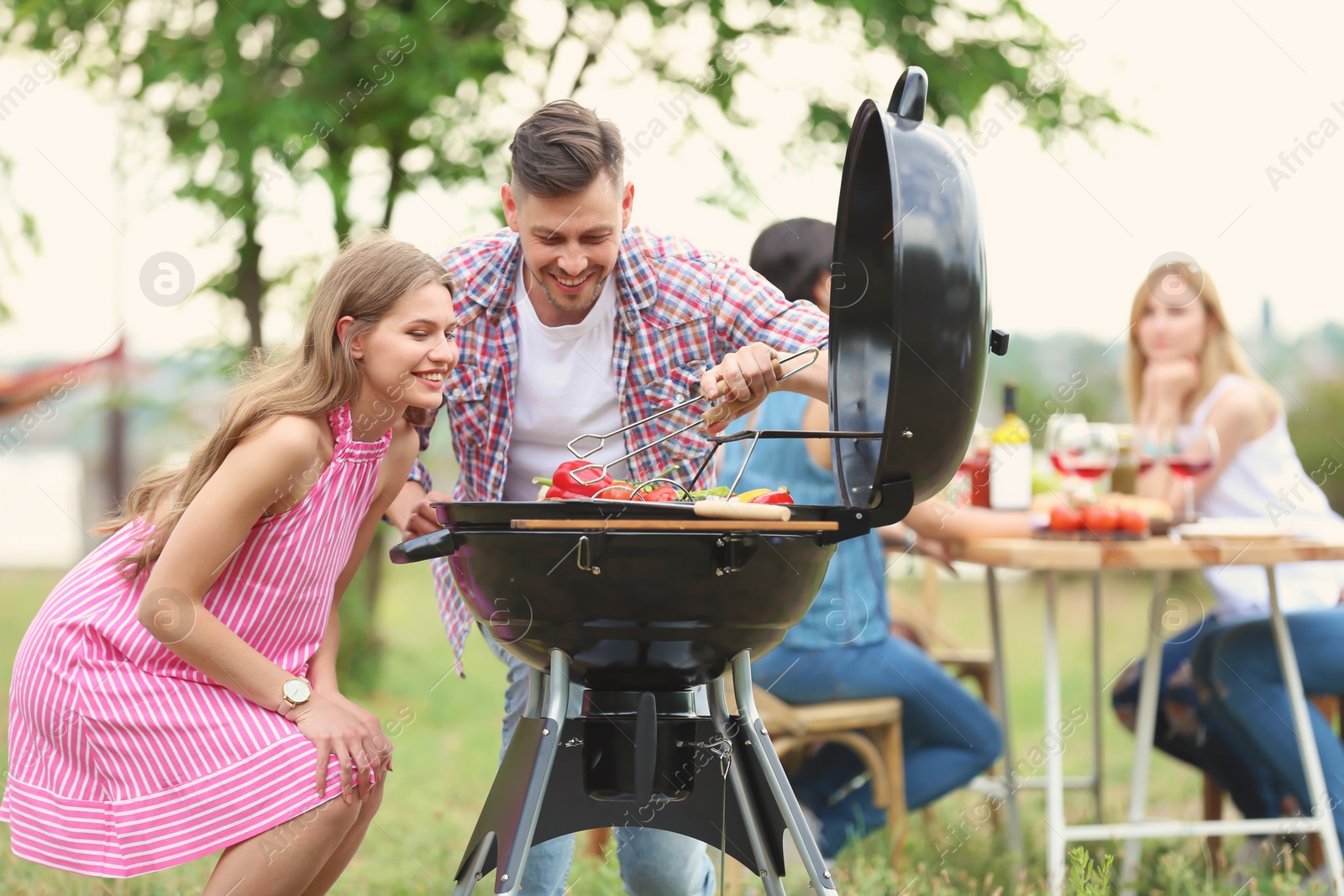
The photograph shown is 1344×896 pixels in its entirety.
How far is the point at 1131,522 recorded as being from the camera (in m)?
3.03

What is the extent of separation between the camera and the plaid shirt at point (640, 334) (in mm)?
2354

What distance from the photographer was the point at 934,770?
348 centimetres

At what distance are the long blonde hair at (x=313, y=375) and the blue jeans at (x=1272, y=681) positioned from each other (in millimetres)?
2544

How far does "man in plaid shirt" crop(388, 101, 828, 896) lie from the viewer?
2.31 m

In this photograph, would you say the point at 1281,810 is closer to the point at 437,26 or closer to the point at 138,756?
the point at 138,756

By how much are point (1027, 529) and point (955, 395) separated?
1.86m

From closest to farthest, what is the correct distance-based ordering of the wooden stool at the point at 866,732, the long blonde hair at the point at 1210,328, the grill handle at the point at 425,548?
the grill handle at the point at 425,548, the wooden stool at the point at 866,732, the long blonde hair at the point at 1210,328

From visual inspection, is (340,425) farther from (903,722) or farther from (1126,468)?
(1126,468)

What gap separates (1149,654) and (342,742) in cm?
235

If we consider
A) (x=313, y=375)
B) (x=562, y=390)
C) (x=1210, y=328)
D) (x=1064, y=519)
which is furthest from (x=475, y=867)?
(x=1210, y=328)

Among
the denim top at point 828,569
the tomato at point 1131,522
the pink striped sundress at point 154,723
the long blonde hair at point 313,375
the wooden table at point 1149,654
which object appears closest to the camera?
the pink striped sundress at point 154,723

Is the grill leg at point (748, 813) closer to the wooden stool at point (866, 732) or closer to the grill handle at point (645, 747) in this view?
the grill handle at point (645, 747)

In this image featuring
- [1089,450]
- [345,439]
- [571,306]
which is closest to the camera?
[345,439]

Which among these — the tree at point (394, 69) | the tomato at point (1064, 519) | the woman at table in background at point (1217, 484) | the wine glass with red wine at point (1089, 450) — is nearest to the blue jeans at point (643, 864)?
the tomato at point (1064, 519)
